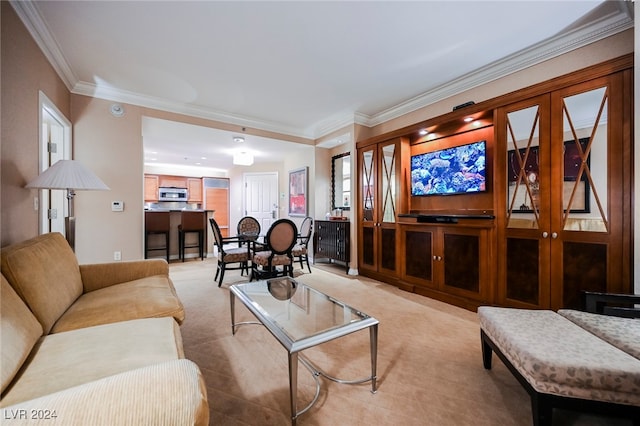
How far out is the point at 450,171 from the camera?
3.26 meters

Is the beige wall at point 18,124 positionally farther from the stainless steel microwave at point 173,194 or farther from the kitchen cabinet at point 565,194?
the stainless steel microwave at point 173,194

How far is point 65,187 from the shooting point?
1.99m

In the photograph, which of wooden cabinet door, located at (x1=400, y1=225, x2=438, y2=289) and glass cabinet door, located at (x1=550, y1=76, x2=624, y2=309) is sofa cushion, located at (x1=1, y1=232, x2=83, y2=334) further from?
glass cabinet door, located at (x1=550, y1=76, x2=624, y2=309)

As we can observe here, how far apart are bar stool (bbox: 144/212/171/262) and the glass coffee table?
11.8 feet

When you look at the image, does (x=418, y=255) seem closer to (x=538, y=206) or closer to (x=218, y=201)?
Answer: (x=538, y=206)

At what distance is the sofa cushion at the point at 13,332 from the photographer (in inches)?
34.3

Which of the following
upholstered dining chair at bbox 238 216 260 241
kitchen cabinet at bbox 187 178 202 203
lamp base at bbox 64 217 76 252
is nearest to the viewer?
lamp base at bbox 64 217 76 252

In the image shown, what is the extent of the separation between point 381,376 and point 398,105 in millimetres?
3493

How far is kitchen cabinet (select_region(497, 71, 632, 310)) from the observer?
1.94 meters

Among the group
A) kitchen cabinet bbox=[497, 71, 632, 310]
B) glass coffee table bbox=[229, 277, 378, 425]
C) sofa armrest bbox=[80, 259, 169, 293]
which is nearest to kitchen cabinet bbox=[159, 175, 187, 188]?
sofa armrest bbox=[80, 259, 169, 293]

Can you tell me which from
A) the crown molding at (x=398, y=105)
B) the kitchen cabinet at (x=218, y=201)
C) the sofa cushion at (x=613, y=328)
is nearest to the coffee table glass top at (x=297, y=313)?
the sofa cushion at (x=613, y=328)

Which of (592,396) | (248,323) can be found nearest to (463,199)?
(592,396)

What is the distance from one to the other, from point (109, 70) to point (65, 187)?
1.67m
